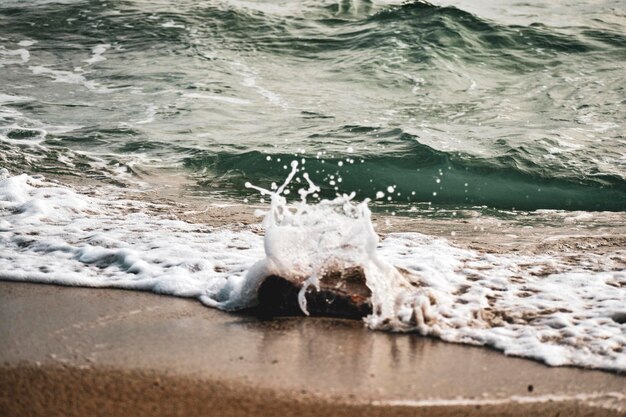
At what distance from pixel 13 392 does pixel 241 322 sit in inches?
50.1

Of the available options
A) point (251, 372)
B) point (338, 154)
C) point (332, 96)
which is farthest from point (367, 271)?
point (332, 96)

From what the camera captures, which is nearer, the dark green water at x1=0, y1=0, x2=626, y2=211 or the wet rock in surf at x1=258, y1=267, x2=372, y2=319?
the wet rock in surf at x1=258, y1=267, x2=372, y2=319

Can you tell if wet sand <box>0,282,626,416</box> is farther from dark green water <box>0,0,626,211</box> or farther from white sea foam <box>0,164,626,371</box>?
dark green water <box>0,0,626,211</box>

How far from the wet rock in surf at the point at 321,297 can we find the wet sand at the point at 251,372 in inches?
4.3

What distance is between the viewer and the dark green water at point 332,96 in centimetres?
890

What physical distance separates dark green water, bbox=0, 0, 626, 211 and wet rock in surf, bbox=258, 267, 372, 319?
393cm

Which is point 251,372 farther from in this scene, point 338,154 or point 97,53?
point 97,53

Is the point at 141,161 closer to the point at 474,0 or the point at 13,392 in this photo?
the point at 13,392

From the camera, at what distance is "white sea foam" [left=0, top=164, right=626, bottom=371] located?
3.92 meters

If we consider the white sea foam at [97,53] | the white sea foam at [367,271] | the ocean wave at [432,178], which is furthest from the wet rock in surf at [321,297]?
the white sea foam at [97,53]

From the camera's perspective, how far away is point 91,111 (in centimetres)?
1129

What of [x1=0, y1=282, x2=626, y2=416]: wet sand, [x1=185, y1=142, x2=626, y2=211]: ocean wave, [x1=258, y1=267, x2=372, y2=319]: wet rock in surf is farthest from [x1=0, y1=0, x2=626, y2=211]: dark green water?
[x1=0, y1=282, x2=626, y2=416]: wet sand

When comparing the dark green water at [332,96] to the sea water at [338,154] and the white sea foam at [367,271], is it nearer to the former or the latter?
the sea water at [338,154]

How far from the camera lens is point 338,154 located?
9.46 m
